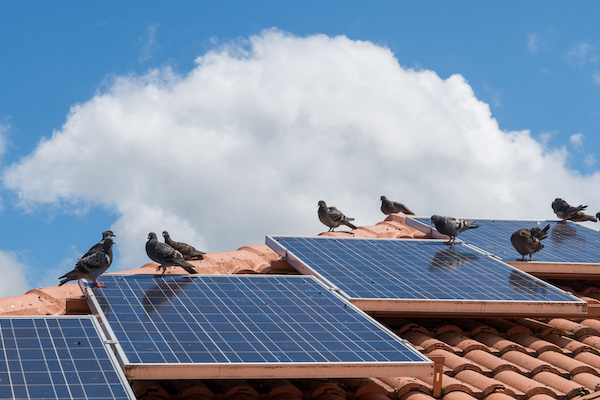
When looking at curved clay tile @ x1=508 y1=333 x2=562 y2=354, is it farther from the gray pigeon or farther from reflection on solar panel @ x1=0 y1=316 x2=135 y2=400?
the gray pigeon

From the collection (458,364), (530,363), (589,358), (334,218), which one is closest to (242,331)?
(458,364)

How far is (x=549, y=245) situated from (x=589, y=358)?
5.69 metres

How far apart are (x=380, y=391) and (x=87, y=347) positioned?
10.9 ft

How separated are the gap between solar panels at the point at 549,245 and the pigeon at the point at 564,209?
187 mm

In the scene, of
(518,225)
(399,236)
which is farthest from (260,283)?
(518,225)

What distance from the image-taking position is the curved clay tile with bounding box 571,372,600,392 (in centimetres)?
955

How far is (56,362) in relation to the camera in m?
7.59

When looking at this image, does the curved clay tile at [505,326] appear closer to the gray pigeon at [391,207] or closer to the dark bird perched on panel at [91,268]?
the dark bird perched on panel at [91,268]

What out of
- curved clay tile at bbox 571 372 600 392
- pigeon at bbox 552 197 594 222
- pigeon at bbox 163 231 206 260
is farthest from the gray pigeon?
curved clay tile at bbox 571 372 600 392

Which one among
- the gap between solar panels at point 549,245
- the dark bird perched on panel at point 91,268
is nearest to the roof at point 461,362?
the dark bird perched on panel at point 91,268

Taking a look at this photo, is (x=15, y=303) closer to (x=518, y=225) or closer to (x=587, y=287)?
(x=587, y=287)

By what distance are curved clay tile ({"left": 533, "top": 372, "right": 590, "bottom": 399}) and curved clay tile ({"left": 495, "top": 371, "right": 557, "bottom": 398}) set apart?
18cm

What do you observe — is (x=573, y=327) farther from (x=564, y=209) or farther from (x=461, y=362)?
(x=564, y=209)

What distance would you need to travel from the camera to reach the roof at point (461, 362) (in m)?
8.52
